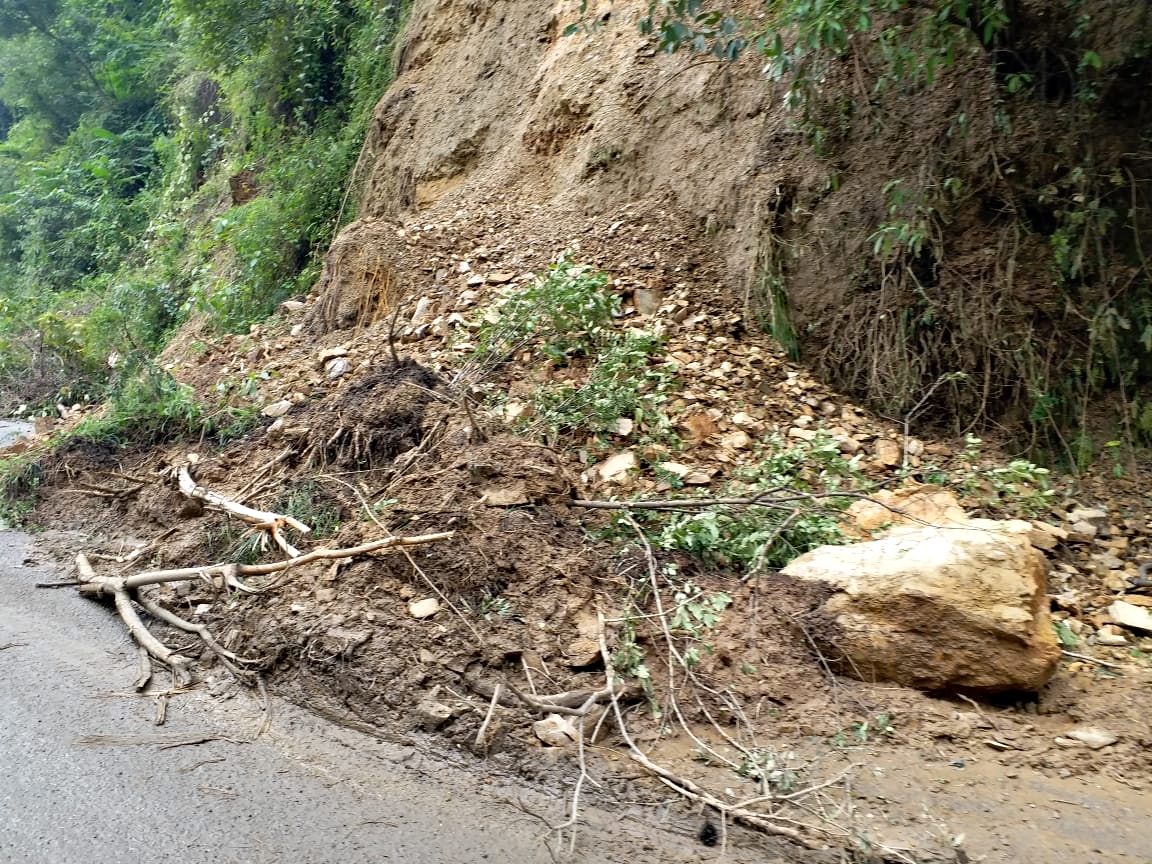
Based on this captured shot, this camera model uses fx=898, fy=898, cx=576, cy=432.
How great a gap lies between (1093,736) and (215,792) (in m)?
3.22

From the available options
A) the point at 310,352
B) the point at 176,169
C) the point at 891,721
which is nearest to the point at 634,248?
the point at 310,352

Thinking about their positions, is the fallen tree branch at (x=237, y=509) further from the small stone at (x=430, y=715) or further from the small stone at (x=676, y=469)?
A: the small stone at (x=676, y=469)

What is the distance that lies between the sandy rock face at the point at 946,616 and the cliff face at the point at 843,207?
178 centimetres

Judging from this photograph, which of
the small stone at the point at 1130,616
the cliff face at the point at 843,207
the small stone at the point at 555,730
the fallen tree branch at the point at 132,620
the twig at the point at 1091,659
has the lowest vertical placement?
the fallen tree branch at the point at 132,620

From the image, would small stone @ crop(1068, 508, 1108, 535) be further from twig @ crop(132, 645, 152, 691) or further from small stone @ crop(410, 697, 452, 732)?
twig @ crop(132, 645, 152, 691)

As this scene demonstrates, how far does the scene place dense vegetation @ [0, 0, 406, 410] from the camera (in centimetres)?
1039

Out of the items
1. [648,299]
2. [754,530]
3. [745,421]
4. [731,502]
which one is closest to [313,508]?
[731,502]

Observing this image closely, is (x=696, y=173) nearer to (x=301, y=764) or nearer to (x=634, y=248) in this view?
(x=634, y=248)

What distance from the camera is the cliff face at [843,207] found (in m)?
5.04

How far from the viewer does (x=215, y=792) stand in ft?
10.3

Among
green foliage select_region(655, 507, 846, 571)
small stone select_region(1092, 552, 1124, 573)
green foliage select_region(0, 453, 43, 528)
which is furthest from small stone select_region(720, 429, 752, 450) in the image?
green foliage select_region(0, 453, 43, 528)

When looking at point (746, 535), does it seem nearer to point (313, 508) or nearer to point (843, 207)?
point (313, 508)

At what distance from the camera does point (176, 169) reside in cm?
1638

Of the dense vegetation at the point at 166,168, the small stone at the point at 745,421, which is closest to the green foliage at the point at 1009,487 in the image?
the small stone at the point at 745,421
